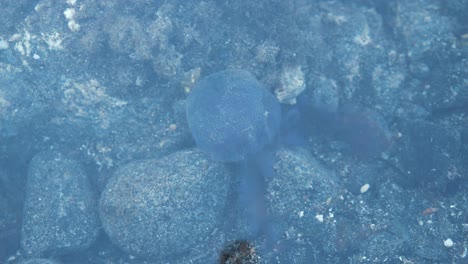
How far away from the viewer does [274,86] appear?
15.4 ft

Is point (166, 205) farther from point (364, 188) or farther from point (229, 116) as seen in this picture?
point (364, 188)

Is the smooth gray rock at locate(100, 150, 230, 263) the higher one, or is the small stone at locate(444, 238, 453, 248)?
the smooth gray rock at locate(100, 150, 230, 263)

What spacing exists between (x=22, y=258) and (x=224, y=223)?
2.41 meters

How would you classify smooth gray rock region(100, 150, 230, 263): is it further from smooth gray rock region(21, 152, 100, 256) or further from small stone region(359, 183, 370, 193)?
small stone region(359, 183, 370, 193)

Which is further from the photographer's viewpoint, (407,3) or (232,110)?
(407,3)

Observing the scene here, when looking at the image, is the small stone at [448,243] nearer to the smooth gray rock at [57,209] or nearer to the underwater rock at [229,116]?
the underwater rock at [229,116]

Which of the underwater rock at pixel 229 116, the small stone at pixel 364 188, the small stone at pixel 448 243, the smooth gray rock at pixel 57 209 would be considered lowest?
Answer: the small stone at pixel 448 243

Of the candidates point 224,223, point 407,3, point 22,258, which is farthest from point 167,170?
point 407,3

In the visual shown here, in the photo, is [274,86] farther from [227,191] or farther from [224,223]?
[224,223]

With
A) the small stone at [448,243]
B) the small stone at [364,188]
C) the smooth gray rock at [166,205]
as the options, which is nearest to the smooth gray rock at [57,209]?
the smooth gray rock at [166,205]

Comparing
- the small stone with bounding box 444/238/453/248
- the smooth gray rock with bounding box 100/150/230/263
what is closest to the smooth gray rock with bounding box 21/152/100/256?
the smooth gray rock with bounding box 100/150/230/263

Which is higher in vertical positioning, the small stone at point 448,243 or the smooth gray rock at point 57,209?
the smooth gray rock at point 57,209

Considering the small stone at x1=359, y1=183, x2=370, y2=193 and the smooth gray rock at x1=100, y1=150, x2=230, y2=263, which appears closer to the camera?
the smooth gray rock at x1=100, y1=150, x2=230, y2=263

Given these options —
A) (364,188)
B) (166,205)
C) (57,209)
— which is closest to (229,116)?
(166,205)
